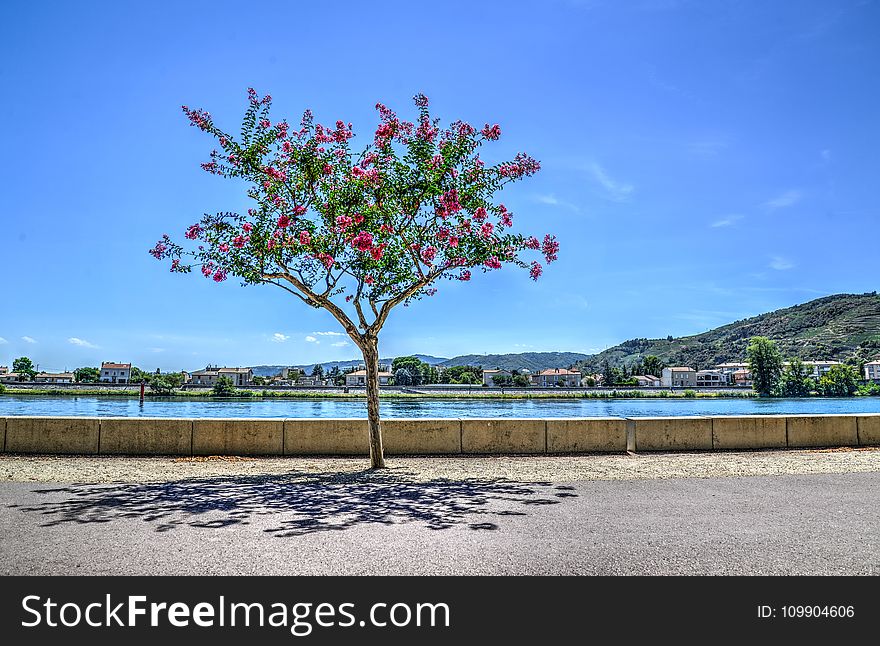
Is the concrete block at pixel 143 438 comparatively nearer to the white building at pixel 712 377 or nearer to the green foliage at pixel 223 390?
the green foliage at pixel 223 390

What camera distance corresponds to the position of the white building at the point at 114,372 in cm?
16488

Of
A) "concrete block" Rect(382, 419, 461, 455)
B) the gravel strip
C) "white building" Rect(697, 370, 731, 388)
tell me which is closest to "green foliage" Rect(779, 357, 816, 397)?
"white building" Rect(697, 370, 731, 388)

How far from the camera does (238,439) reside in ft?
41.0

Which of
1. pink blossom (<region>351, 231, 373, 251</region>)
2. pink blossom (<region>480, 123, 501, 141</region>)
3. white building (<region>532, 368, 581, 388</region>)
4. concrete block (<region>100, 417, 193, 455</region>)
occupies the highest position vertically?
pink blossom (<region>480, 123, 501, 141</region>)

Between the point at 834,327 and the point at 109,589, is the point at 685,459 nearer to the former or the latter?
the point at 109,589

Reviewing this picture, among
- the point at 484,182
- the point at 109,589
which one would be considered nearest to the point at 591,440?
the point at 484,182

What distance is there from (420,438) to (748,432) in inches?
294

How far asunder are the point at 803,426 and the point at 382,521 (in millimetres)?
11594

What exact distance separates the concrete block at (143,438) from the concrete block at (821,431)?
13394mm

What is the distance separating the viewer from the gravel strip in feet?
33.0

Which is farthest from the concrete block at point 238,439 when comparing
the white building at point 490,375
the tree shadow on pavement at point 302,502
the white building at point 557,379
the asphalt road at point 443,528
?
the white building at point 490,375

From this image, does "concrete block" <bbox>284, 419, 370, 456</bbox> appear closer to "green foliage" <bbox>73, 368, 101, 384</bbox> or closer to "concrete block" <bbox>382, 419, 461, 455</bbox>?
"concrete block" <bbox>382, 419, 461, 455</bbox>

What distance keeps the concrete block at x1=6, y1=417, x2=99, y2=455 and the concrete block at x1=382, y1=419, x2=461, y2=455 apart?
6.03 metres

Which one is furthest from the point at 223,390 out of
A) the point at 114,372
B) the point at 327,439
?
the point at 327,439
